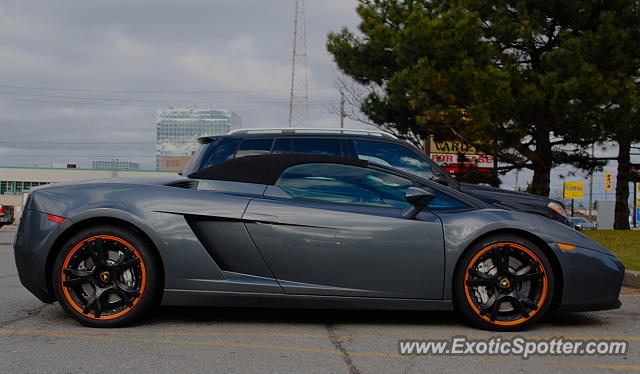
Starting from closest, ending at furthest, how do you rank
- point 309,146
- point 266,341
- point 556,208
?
point 266,341, point 556,208, point 309,146

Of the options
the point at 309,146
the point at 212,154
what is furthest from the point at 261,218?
the point at 309,146

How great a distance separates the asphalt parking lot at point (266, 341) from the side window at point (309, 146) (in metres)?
2.13

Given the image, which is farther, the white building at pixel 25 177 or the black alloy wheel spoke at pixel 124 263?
the white building at pixel 25 177

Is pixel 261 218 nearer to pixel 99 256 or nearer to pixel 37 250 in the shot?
pixel 99 256

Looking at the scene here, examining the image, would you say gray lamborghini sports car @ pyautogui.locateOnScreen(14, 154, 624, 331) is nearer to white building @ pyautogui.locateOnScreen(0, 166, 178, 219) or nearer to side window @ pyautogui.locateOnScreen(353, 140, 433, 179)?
Result: side window @ pyautogui.locateOnScreen(353, 140, 433, 179)

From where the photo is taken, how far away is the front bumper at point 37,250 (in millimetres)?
4289

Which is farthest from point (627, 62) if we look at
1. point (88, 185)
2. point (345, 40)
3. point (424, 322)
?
point (88, 185)

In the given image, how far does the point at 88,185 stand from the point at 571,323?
375 centimetres

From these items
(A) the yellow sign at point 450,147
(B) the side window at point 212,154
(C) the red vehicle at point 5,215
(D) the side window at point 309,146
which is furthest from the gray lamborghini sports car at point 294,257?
(C) the red vehicle at point 5,215

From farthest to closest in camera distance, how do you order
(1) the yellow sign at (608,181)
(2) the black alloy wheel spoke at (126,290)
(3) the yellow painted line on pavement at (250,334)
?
1. (1) the yellow sign at (608,181)
2. (2) the black alloy wheel spoke at (126,290)
3. (3) the yellow painted line on pavement at (250,334)

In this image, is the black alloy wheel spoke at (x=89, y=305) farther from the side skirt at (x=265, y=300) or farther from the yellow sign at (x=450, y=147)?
the yellow sign at (x=450, y=147)

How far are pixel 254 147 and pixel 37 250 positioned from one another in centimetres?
269

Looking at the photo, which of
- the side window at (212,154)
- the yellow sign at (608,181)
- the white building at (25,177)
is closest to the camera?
the side window at (212,154)

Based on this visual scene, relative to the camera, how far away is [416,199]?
168 inches
